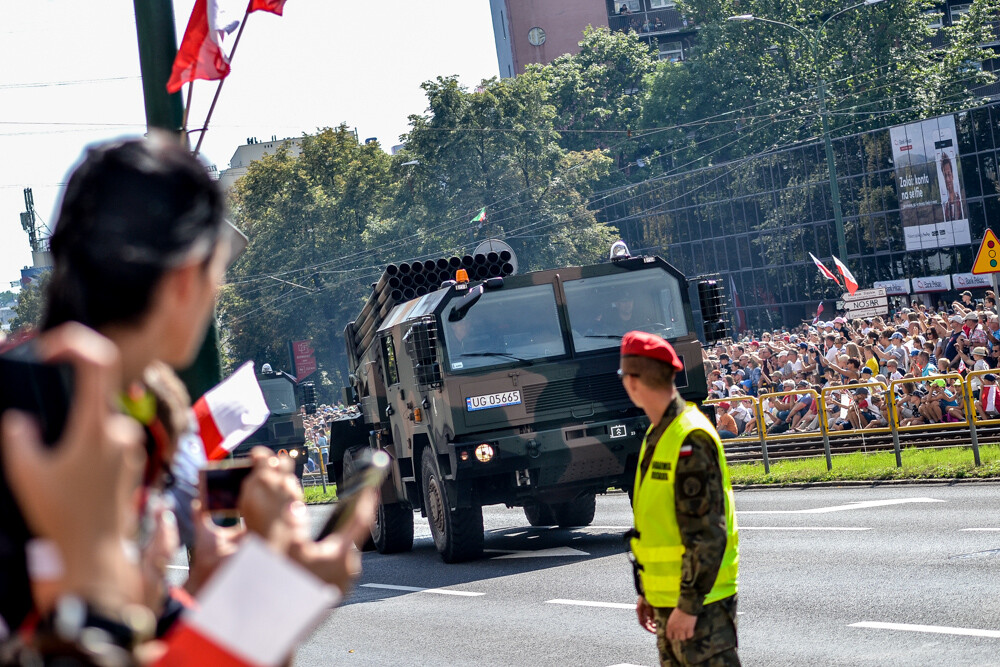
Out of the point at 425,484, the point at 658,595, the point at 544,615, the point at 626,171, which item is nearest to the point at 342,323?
the point at 626,171

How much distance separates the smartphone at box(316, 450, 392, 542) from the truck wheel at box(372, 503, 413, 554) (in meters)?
14.4

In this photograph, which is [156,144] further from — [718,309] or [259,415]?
[718,309]

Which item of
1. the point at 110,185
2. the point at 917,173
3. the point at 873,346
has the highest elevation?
the point at 917,173

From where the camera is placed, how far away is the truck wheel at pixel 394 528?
53.3 ft

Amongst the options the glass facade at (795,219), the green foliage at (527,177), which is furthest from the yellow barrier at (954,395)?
the green foliage at (527,177)

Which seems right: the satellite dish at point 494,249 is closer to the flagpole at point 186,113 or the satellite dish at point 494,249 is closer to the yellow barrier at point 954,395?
the yellow barrier at point 954,395

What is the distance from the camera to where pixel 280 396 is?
3322 cm

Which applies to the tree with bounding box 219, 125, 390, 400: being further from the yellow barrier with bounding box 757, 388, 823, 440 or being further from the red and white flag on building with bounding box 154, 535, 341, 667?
the red and white flag on building with bounding box 154, 535, 341, 667

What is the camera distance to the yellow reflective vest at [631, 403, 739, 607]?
4410 millimetres

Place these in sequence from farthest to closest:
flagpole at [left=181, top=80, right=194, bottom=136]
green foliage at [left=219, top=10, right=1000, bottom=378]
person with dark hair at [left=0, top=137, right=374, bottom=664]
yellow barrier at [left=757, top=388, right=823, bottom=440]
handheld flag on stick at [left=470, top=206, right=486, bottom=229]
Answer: green foliage at [left=219, top=10, right=1000, bottom=378] < handheld flag on stick at [left=470, top=206, right=486, bottom=229] < yellow barrier at [left=757, top=388, right=823, bottom=440] < flagpole at [left=181, top=80, right=194, bottom=136] < person with dark hair at [left=0, top=137, right=374, bottom=664]

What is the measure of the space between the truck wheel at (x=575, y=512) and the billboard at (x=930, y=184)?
32.7 m

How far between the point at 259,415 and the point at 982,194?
45.3m

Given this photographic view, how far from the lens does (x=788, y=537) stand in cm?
1294

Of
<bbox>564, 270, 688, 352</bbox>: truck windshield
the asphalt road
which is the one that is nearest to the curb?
the asphalt road
